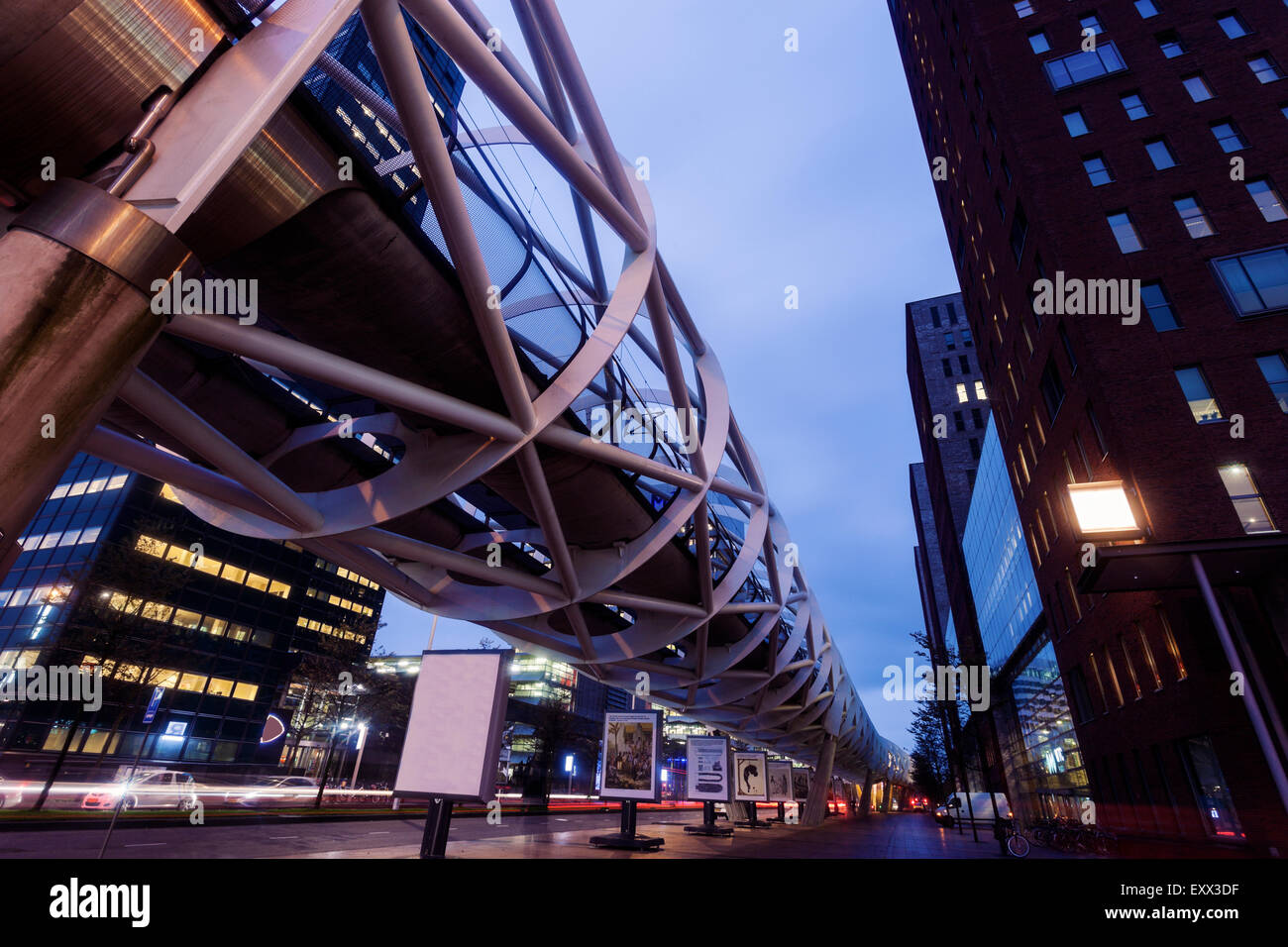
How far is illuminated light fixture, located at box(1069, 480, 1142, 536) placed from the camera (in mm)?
9164

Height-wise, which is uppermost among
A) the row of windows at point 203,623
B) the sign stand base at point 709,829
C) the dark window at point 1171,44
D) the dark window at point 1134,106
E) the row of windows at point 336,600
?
the dark window at point 1171,44

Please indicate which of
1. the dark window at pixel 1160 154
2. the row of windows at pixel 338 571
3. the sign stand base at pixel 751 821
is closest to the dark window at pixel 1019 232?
the dark window at pixel 1160 154

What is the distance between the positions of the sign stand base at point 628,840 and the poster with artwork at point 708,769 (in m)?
6.05

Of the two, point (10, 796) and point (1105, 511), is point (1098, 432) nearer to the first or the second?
Result: point (1105, 511)

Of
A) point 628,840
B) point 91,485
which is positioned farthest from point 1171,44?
point 91,485

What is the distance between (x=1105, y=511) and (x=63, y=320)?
11.7m

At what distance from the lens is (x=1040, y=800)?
1687 inches

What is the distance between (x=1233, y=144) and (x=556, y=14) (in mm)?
31530

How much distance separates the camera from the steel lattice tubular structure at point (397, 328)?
4730mm

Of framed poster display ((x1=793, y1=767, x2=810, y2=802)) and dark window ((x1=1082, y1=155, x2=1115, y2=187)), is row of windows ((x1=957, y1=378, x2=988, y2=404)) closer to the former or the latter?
framed poster display ((x1=793, y1=767, x2=810, y2=802))

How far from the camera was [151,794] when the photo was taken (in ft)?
88.6

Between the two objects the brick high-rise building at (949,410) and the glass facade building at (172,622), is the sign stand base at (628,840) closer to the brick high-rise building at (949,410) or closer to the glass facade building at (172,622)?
the glass facade building at (172,622)

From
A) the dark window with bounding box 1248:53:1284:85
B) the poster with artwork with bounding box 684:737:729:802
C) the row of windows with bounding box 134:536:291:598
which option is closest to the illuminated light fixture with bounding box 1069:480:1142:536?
the poster with artwork with bounding box 684:737:729:802
